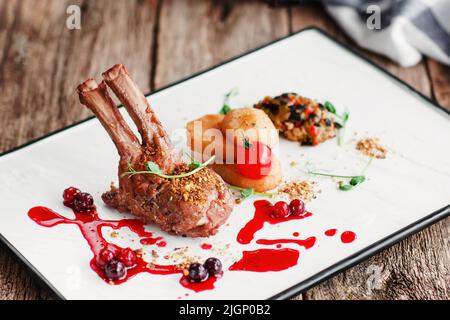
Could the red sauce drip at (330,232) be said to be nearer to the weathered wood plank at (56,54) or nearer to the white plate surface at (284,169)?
the white plate surface at (284,169)

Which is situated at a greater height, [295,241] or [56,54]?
[56,54]

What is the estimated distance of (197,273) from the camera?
11.2ft

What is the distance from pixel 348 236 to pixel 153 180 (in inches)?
40.5

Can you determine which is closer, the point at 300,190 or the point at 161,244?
the point at 161,244

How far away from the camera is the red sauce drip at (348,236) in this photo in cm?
365

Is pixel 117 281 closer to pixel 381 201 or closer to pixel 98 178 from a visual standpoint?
pixel 98 178

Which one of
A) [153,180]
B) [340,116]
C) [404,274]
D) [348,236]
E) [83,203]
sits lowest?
[404,274]

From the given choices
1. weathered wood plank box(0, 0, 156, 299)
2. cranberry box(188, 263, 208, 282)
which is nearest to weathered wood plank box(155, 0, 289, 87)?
weathered wood plank box(0, 0, 156, 299)

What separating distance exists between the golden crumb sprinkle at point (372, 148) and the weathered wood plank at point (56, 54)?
175 centimetres

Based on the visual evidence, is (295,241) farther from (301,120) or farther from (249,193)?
(301,120)

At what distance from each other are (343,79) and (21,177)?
2190 mm

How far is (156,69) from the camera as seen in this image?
5453 mm

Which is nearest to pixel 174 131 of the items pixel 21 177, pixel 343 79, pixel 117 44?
pixel 21 177

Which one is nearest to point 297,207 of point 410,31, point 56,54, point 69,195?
point 69,195
